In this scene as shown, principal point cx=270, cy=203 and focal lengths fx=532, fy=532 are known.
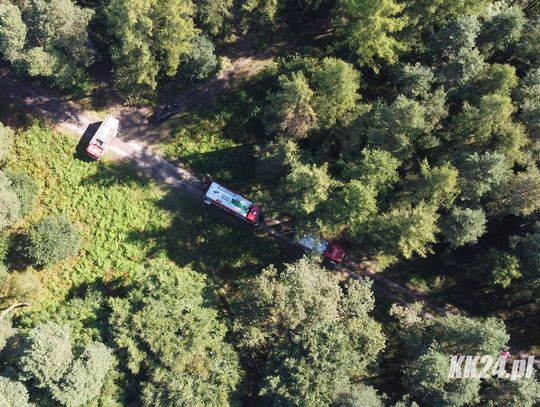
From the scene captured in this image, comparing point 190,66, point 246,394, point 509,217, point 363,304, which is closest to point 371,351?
point 363,304

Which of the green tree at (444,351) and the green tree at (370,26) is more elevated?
the green tree at (370,26)

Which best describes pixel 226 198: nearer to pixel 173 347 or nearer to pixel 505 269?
pixel 173 347

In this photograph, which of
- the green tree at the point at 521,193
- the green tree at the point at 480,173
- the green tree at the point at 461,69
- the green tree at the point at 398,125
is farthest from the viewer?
the green tree at the point at 461,69

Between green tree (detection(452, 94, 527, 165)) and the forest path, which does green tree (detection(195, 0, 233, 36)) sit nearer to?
the forest path

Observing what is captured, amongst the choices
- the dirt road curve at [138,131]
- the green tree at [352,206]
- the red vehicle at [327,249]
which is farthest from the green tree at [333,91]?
the dirt road curve at [138,131]

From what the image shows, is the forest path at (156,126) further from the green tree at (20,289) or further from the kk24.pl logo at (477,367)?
the green tree at (20,289)

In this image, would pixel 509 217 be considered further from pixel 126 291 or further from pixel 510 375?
pixel 126 291
